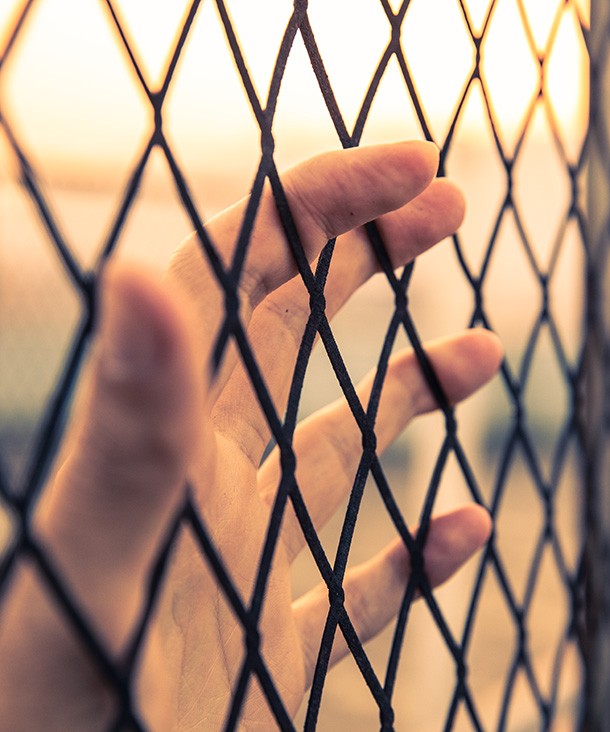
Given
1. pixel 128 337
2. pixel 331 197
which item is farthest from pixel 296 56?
pixel 128 337

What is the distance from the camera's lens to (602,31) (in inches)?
15.2

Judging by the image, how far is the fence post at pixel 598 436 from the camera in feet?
1.30

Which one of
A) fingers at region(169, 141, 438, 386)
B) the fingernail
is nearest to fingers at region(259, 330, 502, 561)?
fingers at region(169, 141, 438, 386)

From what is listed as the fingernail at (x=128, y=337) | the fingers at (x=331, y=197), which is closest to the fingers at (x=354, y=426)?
the fingers at (x=331, y=197)

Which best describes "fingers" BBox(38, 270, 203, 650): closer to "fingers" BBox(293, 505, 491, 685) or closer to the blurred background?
→ the blurred background

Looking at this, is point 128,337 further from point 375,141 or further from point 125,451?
point 375,141

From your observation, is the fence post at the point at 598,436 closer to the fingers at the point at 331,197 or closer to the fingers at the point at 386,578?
the fingers at the point at 386,578

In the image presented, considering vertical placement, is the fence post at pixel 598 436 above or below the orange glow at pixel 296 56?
below

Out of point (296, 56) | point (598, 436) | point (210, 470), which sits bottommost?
point (598, 436)

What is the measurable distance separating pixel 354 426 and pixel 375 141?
13cm

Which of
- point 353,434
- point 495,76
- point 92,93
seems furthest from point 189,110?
point 353,434

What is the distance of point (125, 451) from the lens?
13 centimetres

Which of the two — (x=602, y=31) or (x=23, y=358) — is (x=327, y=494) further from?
(x=602, y=31)

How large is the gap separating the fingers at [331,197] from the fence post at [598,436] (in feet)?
0.66
